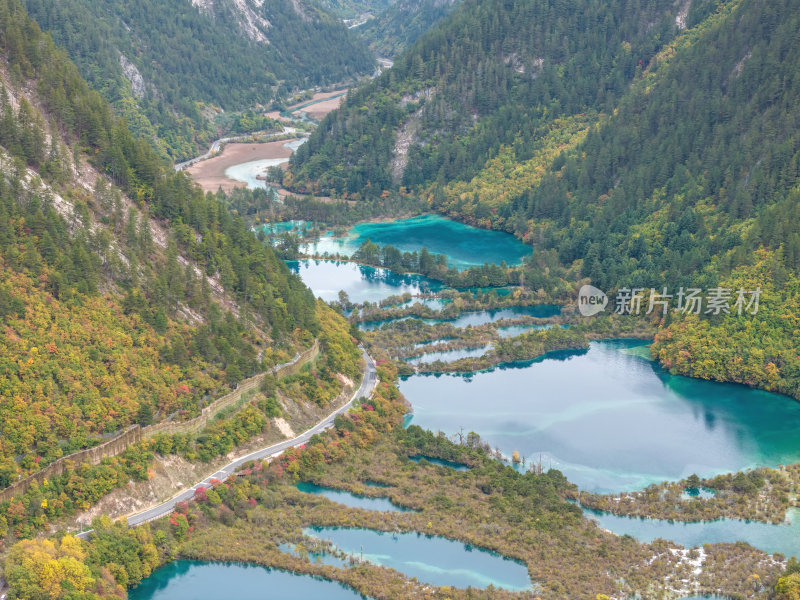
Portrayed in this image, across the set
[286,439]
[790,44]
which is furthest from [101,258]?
[790,44]

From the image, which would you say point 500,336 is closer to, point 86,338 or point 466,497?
point 466,497

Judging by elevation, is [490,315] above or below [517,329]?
above

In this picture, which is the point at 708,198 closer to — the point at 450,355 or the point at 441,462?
the point at 450,355

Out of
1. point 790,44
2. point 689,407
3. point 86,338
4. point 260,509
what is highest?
point 790,44

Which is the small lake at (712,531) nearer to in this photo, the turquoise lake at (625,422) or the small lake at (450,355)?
the turquoise lake at (625,422)

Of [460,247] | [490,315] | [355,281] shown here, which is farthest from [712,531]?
[460,247]

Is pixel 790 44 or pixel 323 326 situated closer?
pixel 323 326
